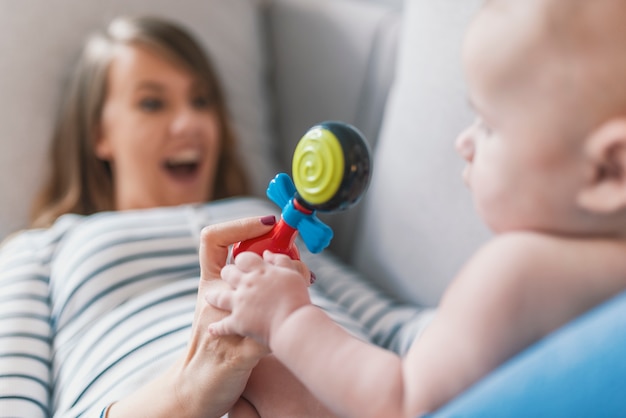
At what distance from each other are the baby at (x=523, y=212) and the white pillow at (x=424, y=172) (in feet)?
1.66

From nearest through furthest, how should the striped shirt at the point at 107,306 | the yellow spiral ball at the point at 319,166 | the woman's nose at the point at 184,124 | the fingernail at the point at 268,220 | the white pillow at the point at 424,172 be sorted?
1. the yellow spiral ball at the point at 319,166
2. the fingernail at the point at 268,220
3. the striped shirt at the point at 107,306
4. the white pillow at the point at 424,172
5. the woman's nose at the point at 184,124

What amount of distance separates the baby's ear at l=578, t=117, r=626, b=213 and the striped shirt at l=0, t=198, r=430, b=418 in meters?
0.47

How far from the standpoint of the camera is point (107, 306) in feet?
3.34

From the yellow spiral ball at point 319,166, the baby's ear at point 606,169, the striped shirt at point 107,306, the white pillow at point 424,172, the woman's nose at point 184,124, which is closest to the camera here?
the baby's ear at point 606,169

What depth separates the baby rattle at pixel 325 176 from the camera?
578mm

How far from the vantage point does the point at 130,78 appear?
1.37 m

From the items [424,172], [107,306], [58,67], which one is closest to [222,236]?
[107,306]

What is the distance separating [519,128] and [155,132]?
3.11 ft

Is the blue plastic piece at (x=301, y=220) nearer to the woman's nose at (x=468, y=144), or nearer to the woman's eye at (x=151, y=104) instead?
the woman's nose at (x=468, y=144)

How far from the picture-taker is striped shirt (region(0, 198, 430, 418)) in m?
0.87

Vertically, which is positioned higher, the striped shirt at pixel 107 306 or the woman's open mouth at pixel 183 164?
the woman's open mouth at pixel 183 164

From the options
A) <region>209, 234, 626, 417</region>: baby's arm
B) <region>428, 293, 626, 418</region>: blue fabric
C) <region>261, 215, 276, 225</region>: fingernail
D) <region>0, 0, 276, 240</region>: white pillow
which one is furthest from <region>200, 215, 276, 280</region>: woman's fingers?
<region>0, 0, 276, 240</region>: white pillow

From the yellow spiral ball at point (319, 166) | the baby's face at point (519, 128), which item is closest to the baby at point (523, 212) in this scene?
the baby's face at point (519, 128)

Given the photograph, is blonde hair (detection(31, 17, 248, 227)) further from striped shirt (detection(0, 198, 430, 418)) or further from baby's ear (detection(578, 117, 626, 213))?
baby's ear (detection(578, 117, 626, 213))
